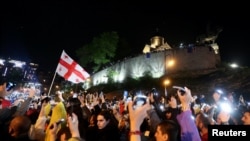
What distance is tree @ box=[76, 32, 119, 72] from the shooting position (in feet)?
217

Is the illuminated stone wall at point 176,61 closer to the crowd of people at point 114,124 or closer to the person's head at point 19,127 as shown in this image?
the crowd of people at point 114,124

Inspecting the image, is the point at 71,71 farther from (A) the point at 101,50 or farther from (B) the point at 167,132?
(A) the point at 101,50

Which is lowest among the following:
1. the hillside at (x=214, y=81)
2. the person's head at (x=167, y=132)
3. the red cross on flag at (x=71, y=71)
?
the person's head at (x=167, y=132)

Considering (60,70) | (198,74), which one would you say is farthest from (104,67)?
(60,70)

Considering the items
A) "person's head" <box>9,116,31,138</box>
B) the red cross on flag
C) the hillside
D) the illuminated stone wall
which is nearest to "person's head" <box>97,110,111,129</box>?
"person's head" <box>9,116,31,138</box>

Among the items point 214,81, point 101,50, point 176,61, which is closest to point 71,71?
point 214,81

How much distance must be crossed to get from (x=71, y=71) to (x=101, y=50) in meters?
53.2

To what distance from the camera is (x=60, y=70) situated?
13.6 meters

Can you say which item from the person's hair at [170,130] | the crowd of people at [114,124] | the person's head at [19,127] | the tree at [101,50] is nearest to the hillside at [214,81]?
the tree at [101,50]

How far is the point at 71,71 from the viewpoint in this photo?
13586 millimetres

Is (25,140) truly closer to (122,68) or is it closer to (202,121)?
(202,121)

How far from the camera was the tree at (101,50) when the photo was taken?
217 ft

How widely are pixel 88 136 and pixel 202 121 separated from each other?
240 cm

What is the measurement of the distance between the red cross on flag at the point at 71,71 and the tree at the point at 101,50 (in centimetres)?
5218
